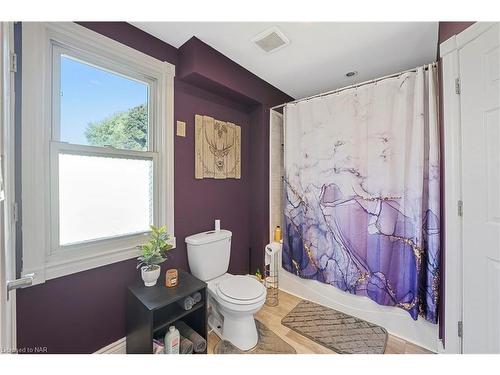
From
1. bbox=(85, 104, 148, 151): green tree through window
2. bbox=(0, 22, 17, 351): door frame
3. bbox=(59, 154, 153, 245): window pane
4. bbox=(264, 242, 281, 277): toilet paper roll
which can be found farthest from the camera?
bbox=(264, 242, 281, 277): toilet paper roll

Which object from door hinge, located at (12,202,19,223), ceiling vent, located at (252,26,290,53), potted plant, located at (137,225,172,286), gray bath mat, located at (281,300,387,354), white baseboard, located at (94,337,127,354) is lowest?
gray bath mat, located at (281,300,387,354)

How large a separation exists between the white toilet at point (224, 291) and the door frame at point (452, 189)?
3.77 ft

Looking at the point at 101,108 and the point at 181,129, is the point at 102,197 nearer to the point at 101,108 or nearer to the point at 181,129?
the point at 101,108

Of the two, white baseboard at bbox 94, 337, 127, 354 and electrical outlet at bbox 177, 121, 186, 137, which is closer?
white baseboard at bbox 94, 337, 127, 354

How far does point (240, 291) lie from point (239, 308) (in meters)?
0.12

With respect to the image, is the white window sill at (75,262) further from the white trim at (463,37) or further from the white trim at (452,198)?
the white trim at (463,37)

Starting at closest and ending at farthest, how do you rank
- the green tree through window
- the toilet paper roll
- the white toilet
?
the green tree through window, the white toilet, the toilet paper roll

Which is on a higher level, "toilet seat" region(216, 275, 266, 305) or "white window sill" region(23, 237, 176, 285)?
"white window sill" region(23, 237, 176, 285)

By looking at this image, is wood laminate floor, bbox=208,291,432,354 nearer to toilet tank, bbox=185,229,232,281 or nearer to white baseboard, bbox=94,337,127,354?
toilet tank, bbox=185,229,232,281

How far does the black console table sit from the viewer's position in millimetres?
1224

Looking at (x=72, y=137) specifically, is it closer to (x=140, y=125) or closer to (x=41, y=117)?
(x=41, y=117)

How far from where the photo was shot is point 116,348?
1.39 m

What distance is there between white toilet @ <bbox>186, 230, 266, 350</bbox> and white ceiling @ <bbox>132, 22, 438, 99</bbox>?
5.17 feet

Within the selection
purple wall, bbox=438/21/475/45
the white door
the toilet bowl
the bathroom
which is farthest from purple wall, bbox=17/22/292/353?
the white door
